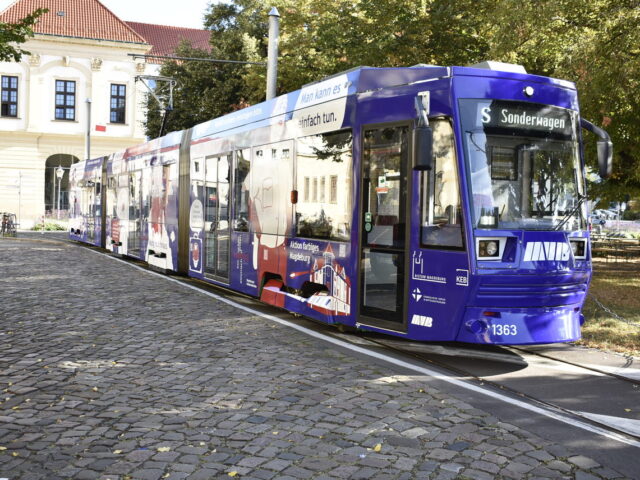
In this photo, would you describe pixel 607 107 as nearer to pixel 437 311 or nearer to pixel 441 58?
pixel 441 58

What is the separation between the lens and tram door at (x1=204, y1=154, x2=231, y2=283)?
12.7m

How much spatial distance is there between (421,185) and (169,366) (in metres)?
3.15

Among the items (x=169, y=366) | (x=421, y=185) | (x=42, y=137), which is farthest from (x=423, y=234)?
(x=42, y=137)

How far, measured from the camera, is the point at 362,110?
28.2ft

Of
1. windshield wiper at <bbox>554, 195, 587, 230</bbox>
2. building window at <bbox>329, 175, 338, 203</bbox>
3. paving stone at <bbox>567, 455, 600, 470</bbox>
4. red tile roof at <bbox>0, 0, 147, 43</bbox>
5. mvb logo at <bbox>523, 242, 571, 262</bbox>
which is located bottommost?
paving stone at <bbox>567, 455, 600, 470</bbox>

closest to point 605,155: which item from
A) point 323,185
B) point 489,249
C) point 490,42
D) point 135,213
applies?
point 489,249

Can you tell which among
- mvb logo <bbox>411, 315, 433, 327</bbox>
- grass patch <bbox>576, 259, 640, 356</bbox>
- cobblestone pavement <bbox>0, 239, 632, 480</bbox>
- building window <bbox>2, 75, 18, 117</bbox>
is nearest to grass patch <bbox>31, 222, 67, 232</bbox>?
building window <bbox>2, 75, 18, 117</bbox>

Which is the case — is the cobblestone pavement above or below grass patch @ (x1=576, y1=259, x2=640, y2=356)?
below

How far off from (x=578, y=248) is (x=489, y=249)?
124 cm

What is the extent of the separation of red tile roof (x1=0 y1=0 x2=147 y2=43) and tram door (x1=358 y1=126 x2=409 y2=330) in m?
44.4

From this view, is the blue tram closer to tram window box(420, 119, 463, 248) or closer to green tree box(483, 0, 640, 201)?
tram window box(420, 119, 463, 248)

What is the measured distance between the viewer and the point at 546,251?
7.62 m

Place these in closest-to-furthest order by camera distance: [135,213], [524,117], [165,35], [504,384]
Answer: [504,384] → [524,117] → [135,213] → [165,35]

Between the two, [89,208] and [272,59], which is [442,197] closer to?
[272,59]
